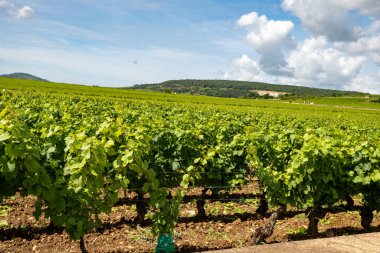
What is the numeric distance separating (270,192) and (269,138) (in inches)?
76.3

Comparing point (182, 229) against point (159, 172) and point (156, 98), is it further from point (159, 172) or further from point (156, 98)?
point (156, 98)

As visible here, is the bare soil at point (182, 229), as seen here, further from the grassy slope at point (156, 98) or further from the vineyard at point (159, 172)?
the grassy slope at point (156, 98)

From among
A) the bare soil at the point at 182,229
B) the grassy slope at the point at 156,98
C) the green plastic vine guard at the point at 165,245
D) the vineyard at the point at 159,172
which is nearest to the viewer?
the vineyard at the point at 159,172

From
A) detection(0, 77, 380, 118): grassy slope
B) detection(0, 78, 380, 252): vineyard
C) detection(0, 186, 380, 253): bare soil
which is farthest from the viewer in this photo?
detection(0, 77, 380, 118): grassy slope

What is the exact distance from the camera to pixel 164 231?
528cm

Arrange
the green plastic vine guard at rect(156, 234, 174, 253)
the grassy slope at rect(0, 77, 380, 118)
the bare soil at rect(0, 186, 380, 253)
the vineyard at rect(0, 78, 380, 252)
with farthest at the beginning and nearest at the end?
the grassy slope at rect(0, 77, 380, 118) → the bare soil at rect(0, 186, 380, 253) → the green plastic vine guard at rect(156, 234, 174, 253) → the vineyard at rect(0, 78, 380, 252)

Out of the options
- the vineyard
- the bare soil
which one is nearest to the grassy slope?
the bare soil

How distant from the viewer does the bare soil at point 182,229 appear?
6.18m

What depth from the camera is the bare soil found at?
6176 millimetres

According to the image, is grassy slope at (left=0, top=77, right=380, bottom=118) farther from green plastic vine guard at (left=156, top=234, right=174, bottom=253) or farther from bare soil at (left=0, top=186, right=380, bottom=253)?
green plastic vine guard at (left=156, top=234, right=174, bottom=253)

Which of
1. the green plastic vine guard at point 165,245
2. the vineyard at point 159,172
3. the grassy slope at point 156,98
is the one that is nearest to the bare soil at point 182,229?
the vineyard at point 159,172

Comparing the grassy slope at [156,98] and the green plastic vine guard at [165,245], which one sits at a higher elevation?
the grassy slope at [156,98]

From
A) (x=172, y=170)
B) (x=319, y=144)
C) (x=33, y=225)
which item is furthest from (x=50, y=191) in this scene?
(x=319, y=144)

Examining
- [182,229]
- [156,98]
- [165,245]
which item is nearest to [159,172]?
[182,229]
